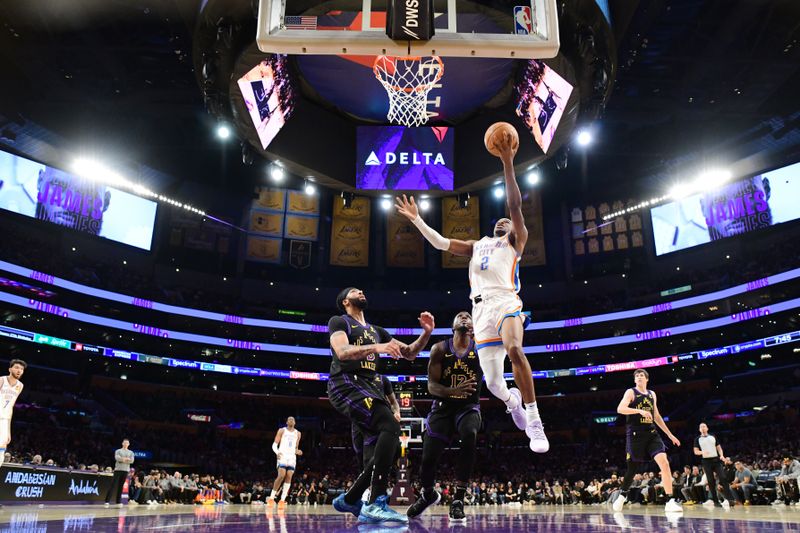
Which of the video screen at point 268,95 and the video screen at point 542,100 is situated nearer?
the video screen at point 542,100

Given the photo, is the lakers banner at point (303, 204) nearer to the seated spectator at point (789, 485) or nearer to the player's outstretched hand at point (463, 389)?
the seated spectator at point (789, 485)

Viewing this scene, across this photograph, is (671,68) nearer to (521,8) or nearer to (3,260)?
(521,8)

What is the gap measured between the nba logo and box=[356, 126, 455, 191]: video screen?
8622 mm

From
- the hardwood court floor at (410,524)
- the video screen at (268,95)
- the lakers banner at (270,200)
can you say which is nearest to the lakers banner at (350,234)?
the lakers banner at (270,200)

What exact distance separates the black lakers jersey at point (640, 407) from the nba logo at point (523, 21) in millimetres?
5856

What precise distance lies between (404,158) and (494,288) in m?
10.8

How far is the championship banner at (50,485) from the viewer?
1223 cm

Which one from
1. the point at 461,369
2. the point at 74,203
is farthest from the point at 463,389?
the point at 74,203

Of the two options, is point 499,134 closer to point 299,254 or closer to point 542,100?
point 542,100

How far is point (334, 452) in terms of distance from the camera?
37.5 metres

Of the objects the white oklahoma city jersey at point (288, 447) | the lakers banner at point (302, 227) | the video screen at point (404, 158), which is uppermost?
the lakers banner at point (302, 227)

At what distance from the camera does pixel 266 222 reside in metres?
37.0

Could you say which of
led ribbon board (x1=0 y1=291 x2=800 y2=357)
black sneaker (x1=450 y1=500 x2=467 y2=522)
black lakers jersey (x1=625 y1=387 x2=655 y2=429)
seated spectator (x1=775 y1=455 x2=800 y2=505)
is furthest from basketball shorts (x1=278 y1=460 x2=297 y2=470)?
led ribbon board (x1=0 y1=291 x2=800 y2=357)

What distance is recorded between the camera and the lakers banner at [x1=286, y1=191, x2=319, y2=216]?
36.7 m
